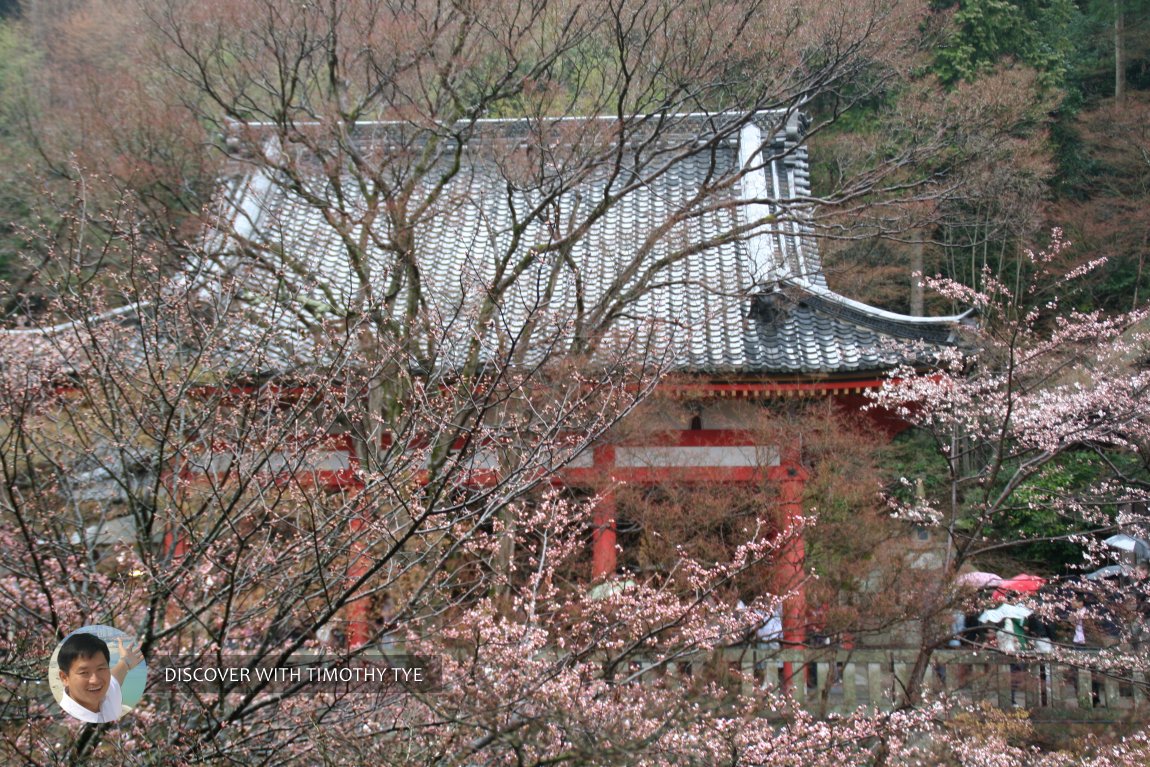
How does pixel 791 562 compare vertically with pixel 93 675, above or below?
above

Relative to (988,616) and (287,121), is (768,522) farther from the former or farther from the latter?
(287,121)

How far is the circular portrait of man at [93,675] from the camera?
3066mm

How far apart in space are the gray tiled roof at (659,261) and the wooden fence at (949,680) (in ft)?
8.38

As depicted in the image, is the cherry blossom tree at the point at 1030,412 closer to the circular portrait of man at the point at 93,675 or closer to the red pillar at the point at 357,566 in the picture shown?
the red pillar at the point at 357,566

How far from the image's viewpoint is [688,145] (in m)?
8.21

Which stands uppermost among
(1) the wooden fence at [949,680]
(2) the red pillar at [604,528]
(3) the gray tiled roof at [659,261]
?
(3) the gray tiled roof at [659,261]

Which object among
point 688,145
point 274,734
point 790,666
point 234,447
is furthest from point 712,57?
point 274,734

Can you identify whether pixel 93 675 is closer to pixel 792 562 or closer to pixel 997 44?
pixel 792 562

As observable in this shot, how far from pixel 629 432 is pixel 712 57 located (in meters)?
3.01

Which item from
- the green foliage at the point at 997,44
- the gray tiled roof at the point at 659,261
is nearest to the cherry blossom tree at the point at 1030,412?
the gray tiled roof at the point at 659,261

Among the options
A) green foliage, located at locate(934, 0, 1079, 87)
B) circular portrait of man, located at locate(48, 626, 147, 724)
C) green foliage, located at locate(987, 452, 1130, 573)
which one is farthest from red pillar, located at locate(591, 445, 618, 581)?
green foliage, located at locate(934, 0, 1079, 87)

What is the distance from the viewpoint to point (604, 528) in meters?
8.12

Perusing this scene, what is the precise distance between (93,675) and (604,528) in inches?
210

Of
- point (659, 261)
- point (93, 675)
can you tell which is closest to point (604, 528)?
point (659, 261)
